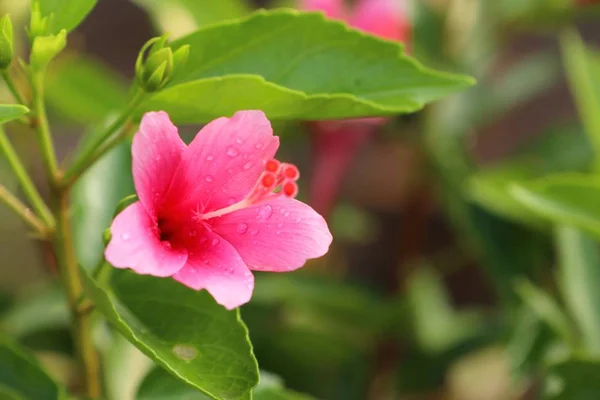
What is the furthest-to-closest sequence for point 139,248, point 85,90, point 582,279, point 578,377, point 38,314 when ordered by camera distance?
point 85,90 → point 38,314 → point 582,279 → point 578,377 → point 139,248

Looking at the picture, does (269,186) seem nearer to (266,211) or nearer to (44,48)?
(266,211)

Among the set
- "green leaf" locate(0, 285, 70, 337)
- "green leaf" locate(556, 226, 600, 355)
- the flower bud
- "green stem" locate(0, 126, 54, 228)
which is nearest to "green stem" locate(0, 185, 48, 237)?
"green stem" locate(0, 126, 54, 228)

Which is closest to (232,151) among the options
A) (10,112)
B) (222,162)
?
(222,162)

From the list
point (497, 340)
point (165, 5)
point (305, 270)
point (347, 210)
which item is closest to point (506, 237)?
point (497, 340)

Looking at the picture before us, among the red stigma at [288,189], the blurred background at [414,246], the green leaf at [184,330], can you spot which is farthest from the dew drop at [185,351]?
the blurred background at [414,246]

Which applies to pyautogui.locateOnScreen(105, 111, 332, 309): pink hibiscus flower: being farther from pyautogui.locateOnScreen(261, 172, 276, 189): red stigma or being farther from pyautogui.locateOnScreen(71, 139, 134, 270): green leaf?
pyautogui.locateOnScreen(71, 139, 134, 270): green leaf

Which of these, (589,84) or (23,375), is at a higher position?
(589,84)

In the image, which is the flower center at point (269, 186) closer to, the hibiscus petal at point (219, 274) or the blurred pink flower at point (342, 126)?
the hibiscus petal at point (219, 274)
